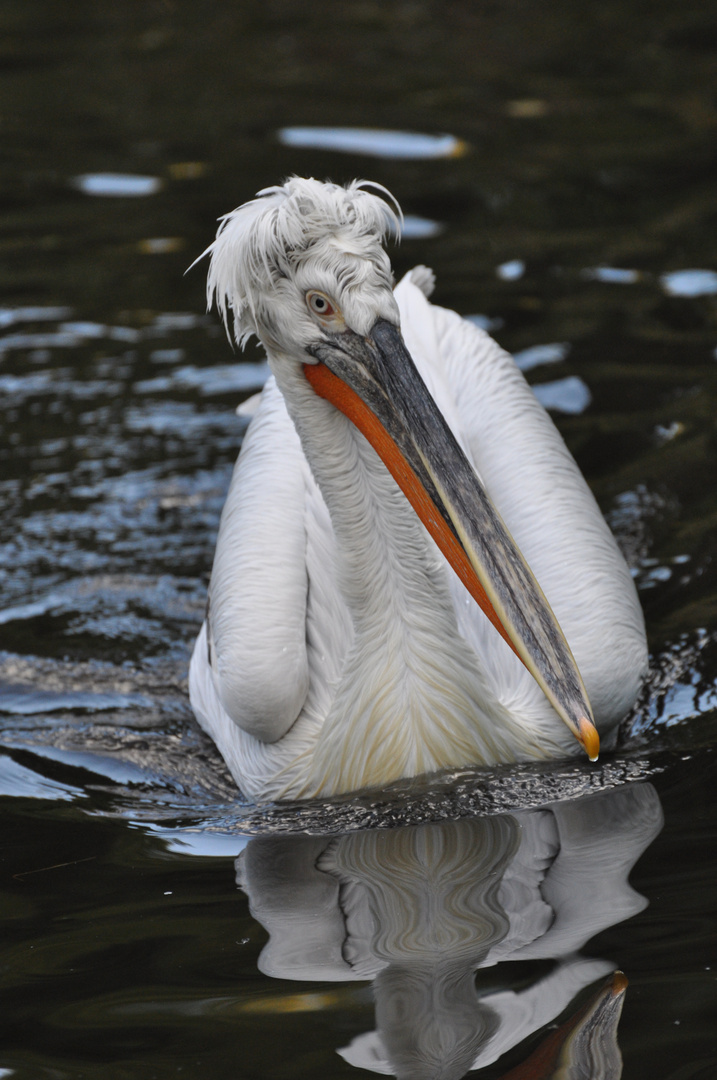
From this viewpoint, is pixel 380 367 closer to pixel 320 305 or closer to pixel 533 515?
pixel 320 305

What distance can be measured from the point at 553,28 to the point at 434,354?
20.5 ft

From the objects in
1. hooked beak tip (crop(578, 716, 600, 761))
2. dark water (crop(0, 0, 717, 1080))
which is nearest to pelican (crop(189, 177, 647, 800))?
hooked beak tip (crop(578, 716, 600, 761))

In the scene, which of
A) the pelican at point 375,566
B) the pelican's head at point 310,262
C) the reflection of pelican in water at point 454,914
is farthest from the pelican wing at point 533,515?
the pelican's head at point 310,262

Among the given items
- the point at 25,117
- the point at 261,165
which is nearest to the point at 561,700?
the point at 261,165

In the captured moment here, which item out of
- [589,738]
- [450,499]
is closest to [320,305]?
[450,499]

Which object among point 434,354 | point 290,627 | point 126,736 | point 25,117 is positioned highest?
point 25,117

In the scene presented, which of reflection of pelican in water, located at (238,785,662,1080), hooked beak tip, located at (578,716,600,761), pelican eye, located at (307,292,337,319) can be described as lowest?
reflection of pelican in water, located at (238,785,662,1080)

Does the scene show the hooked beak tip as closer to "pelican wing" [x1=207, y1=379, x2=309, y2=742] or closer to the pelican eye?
"pelican wing" [x1=207, y1=379, x2=309, y2=742]

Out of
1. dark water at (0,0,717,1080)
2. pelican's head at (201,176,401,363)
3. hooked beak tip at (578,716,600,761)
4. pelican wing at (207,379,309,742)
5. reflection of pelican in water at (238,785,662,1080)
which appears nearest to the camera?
reflection of pelican in water at (238,785,662,1080)

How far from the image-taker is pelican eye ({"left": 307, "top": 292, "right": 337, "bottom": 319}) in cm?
326

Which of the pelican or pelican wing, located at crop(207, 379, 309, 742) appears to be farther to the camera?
pelican wing, located at crop(207, 379, 309, 742)

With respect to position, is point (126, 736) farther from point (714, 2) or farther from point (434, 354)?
point (714, 2)

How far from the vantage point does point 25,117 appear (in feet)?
30.5

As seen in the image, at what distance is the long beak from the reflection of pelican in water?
276 millimetres
